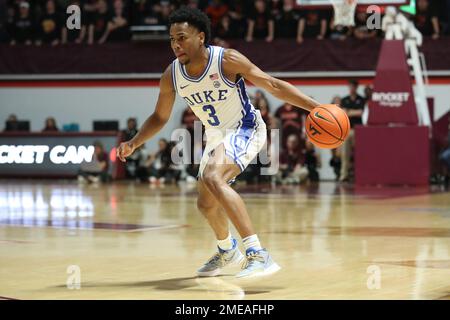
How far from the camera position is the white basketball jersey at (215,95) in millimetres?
7863

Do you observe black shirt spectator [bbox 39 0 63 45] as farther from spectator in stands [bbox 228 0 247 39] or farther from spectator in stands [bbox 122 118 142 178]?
spectator in stands [bbox 228 0 247 39]

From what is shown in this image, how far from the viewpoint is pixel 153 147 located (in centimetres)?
2562

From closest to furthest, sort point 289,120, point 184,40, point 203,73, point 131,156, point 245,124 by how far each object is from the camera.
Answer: point 184,40, point 203,73, point 245,124, point 289,120, point 131,156

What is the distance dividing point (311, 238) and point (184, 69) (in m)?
3.59

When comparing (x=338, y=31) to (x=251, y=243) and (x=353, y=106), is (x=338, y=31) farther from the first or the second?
(x=251, y=243)

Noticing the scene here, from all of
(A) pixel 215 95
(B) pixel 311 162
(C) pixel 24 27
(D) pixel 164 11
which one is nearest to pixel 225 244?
(A) pixel 215 95

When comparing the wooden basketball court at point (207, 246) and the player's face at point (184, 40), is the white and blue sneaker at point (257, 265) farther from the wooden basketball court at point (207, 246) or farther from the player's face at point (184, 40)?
the player's face at point (184, 40)

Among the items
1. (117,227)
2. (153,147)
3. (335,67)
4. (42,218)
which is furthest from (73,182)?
(117,227)

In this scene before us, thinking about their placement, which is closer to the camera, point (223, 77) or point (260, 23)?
point (223, 77)

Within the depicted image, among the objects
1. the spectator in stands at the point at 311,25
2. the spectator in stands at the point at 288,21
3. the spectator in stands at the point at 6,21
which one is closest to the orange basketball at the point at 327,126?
the spectator in stands at the point at 311,25

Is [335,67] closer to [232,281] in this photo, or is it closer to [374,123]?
[374,123]

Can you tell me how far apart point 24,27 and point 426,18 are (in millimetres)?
10932

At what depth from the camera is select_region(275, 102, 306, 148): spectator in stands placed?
23.6 metres

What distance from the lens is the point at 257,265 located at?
7543 millimetres
